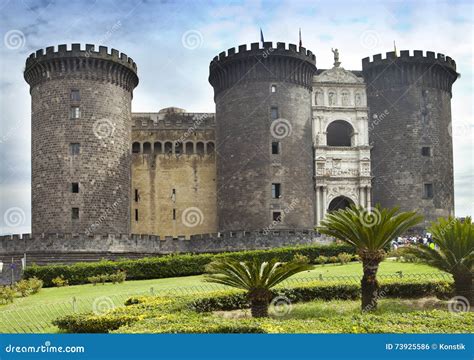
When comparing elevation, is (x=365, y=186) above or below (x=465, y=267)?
above

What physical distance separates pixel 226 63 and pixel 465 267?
30.8 m

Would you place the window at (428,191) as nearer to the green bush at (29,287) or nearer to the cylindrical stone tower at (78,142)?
the cylindrical stone tower at (78,142)

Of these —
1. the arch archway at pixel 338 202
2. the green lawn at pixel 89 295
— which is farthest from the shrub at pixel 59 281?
the arch archway at pixel 338 202

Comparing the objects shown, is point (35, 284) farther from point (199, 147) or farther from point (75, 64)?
point (199, 147)

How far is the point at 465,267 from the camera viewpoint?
20.2 meters

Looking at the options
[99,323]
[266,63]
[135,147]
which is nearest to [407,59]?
[266,63]

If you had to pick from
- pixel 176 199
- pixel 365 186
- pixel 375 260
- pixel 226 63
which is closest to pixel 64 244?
pixel 176 199

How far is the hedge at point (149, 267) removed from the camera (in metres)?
32.2

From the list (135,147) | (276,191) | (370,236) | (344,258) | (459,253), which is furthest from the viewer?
(135,147)

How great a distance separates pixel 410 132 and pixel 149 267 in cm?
2356

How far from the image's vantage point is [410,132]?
4856 cm

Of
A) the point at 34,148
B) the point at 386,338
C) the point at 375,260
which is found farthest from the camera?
the point at 34,148

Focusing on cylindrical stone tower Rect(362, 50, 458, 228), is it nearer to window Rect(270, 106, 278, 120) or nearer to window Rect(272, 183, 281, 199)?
window Rect(270, 106, 278, 120)

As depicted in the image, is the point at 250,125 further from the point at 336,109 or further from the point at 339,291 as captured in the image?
the point at 339,291
